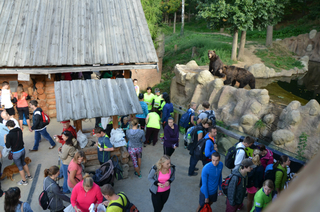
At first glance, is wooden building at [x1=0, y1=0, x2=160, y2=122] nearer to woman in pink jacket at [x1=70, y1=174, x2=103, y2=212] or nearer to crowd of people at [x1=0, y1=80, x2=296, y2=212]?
crowd of people at [x1=0, y1=80, x2=296, y2=212]

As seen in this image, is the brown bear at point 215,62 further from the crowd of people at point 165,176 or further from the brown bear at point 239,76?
the crowd of people at point 165,176

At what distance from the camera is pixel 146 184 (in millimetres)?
6508

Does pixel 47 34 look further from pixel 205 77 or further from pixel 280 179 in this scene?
pixel 280 179

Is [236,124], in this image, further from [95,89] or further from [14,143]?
[14,143]

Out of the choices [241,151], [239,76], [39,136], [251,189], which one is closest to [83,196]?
[241,151]

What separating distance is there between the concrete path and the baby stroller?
0.92 meters

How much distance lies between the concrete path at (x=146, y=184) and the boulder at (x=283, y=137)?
2213 millimetres

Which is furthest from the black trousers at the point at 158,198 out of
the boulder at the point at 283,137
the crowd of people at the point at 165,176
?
the boulder at the point at 283,137

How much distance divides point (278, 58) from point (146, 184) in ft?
54.8

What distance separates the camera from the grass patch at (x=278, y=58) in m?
17.4

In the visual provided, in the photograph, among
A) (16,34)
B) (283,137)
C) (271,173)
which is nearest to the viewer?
(271,173)

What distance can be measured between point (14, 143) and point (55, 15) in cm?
576

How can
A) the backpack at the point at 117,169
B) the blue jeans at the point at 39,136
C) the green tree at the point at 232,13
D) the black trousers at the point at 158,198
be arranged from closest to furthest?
1. the black trousers at the point at 158,198
2. the backpack at the point at 117,169
3. the blue jeans at the point at 39,136
4. the green tree at the point at 232,13

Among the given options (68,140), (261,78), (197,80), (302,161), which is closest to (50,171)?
(68,140)
